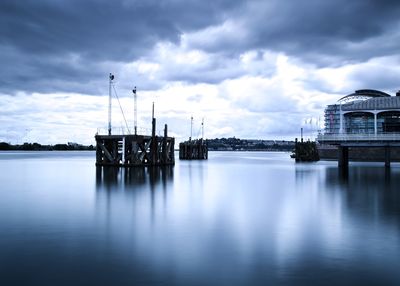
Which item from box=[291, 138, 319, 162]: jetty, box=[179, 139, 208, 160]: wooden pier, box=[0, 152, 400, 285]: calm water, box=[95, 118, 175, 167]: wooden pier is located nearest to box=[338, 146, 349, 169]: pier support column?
box=[95, 118, 175, 167]: wooden pier

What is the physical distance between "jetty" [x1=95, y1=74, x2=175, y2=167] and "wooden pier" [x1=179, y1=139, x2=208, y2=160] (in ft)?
144

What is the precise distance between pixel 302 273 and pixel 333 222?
26.1 feet

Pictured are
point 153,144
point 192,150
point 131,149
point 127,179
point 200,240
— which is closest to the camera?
point 200,240

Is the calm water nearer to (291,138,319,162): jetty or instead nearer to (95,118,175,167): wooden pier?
(95,118,175,167): wooden pier

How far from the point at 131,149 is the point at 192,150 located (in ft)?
185

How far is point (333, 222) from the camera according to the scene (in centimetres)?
1742

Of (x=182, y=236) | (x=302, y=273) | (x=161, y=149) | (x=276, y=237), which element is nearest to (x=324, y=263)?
(x=302, y=273)

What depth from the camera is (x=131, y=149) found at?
5578 centimetres

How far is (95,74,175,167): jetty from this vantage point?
180ft

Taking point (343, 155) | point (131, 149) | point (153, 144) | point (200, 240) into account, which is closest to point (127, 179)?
point (131, 149)

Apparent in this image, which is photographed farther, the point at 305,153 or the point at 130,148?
the point at 305,153

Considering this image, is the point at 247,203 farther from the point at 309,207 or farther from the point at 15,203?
the point at 15,203

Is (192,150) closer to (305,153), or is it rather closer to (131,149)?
(305,153)

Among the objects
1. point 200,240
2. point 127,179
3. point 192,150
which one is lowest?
point 200,240
